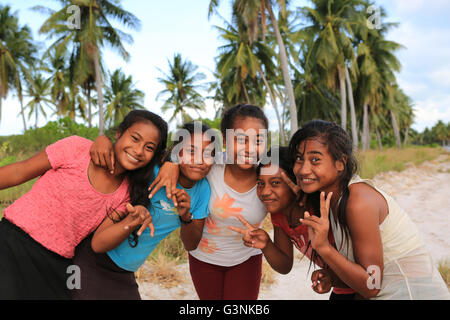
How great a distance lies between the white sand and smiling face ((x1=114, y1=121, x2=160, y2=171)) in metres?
2.03

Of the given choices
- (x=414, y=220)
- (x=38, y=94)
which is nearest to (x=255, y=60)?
(x=414, y=220)

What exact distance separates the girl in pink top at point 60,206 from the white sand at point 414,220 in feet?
6.04

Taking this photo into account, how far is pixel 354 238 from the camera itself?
1.38m

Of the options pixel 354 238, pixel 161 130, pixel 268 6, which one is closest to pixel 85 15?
pixel 268 6

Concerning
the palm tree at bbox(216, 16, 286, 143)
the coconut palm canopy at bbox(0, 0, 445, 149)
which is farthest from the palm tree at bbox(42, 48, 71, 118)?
the palm tree at bbox(216, 16, 286, 143)

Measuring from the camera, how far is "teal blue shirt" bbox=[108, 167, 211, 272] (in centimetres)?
171

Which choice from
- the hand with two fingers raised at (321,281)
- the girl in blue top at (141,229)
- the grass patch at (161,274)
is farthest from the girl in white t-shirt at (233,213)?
the grass patch at (161,274)

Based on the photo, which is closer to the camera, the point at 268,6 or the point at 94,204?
the point at 94,204

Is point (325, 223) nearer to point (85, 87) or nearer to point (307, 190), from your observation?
point (307, 190)

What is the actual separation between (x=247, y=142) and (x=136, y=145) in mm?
689

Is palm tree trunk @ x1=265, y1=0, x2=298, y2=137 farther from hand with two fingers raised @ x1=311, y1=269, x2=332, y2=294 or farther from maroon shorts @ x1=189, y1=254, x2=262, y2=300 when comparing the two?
hand with two fingers raised @ x1=311, y1=269, x2=332, y2=294

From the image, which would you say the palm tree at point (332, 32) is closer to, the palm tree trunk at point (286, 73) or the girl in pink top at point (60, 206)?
the palm tree trunk at point (286, 73)

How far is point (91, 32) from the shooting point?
16.0 metres
